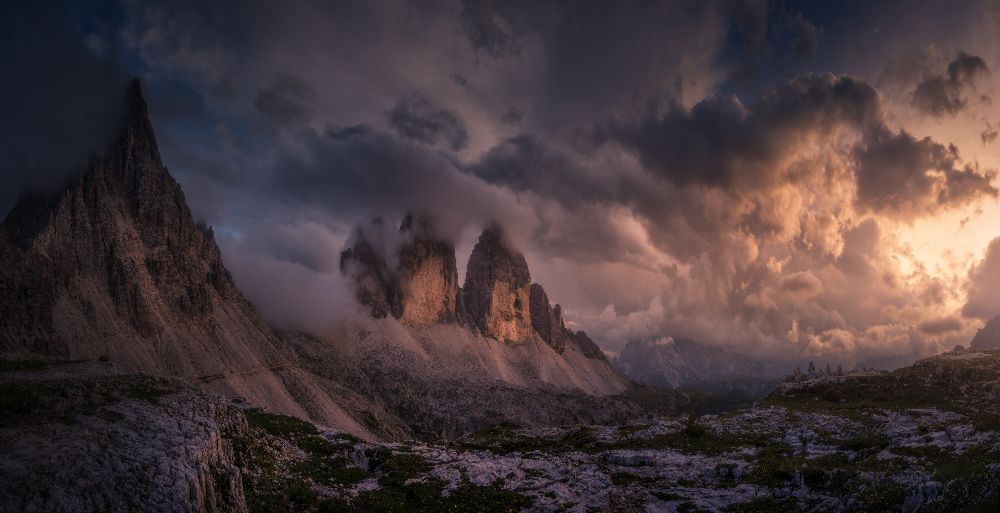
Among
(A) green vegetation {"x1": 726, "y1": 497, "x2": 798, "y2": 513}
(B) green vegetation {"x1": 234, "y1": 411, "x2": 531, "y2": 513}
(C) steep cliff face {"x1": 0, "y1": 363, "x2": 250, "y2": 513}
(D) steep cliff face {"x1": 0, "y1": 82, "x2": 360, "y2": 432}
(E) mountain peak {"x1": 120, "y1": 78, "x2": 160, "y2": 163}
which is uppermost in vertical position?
(E) mountain peak {"x1": 120, "y1": 78, "x2": 160, "y2": 163}

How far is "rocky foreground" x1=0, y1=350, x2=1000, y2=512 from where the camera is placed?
2162 centimetres

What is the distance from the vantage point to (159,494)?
71.8 feet

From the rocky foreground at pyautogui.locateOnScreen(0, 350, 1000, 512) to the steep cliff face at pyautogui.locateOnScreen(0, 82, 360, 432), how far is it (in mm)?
86927

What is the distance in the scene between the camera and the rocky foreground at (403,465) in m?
21.6

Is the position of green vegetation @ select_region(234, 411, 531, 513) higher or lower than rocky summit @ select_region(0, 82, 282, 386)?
lower

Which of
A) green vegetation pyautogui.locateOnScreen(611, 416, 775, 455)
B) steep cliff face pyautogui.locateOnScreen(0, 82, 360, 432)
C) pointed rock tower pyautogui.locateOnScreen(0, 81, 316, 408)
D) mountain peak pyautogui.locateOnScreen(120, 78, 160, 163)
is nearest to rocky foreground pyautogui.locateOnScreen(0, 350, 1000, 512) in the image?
green vegetation pyautogui.locateOnScreen(611, 416, 775, 455)

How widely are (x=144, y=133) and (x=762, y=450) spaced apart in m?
231

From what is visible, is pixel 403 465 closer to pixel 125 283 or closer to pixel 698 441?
pixel 698 441

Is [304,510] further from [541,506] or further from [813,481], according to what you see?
[813,481]

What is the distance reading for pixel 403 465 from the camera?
141ft

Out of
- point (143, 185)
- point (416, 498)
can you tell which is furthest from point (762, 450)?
point (143, 185)

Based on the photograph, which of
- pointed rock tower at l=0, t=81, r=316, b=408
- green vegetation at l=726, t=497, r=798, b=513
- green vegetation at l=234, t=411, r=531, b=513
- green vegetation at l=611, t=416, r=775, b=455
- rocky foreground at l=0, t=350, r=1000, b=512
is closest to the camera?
rocky foreground at l=0, t=350, r=1000, b=512

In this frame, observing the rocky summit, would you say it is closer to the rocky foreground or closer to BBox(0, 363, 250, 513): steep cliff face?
the rocky foreground

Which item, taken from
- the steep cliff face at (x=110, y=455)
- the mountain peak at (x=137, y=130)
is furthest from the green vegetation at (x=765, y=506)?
the mountain peak at (x=137, y=130)
